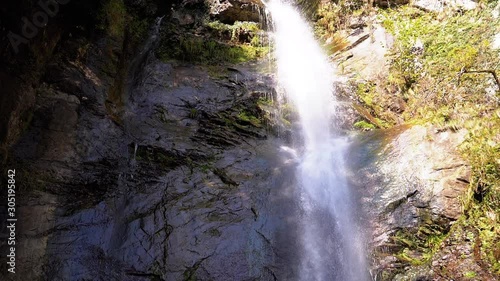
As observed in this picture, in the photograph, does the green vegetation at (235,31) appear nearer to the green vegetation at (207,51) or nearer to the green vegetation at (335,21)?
the green vegetation at (207,51)

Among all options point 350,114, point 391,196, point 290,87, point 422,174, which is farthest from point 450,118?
point 290,87

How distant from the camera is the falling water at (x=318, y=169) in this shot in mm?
5090

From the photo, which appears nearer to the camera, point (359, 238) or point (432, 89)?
point (359, 238)

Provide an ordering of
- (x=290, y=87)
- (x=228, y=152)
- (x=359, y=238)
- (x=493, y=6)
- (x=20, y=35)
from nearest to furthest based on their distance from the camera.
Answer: (x=20, y=35) → (x=359, y=238) → (x=228, y=152) → (x=493, y=6) → (x=290, y=87)

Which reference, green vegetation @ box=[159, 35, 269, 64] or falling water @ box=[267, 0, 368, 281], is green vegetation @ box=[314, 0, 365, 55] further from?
green vegetation @ box=[159, 35, 269, 64]

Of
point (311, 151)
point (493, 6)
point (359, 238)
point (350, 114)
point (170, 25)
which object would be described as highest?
point (493, 6)

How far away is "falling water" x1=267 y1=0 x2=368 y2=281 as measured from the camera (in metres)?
5.09

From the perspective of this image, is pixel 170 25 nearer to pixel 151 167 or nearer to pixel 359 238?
pixel 151 167

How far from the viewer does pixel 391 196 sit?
18.2 ft

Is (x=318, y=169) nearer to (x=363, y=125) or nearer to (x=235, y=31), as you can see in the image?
(x=363, y=125)

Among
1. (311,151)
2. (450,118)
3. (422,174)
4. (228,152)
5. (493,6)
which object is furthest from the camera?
(493,6)

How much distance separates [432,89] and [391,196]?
3.15m

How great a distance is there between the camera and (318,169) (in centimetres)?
668

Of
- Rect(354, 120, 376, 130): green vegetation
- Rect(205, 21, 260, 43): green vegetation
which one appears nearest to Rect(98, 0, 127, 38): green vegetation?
Rect(205, 21, 260, 43): green vegetation
